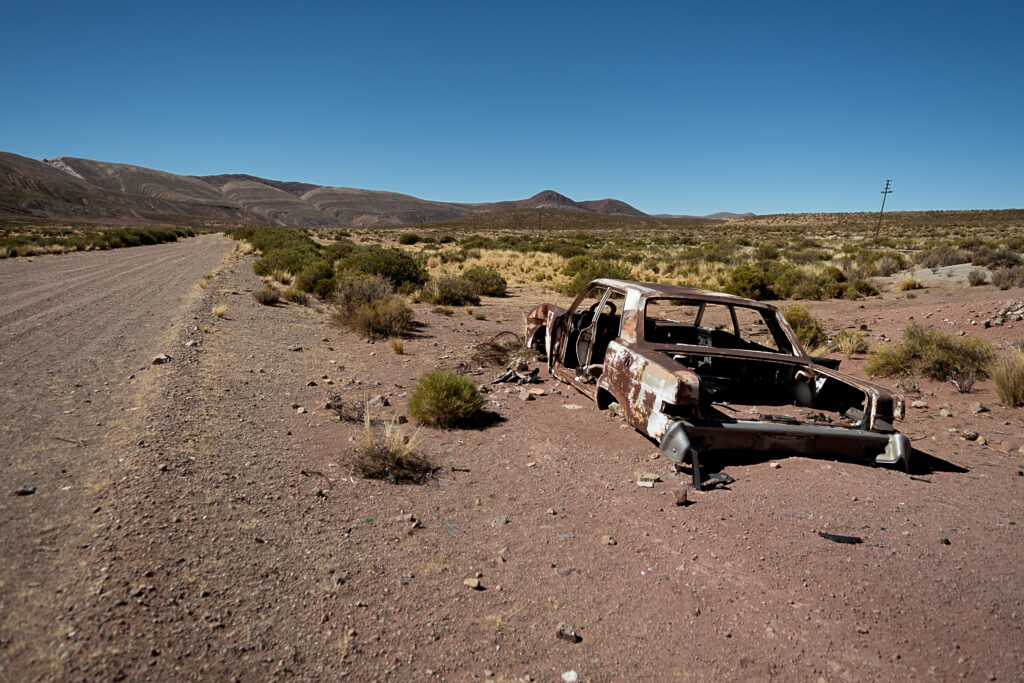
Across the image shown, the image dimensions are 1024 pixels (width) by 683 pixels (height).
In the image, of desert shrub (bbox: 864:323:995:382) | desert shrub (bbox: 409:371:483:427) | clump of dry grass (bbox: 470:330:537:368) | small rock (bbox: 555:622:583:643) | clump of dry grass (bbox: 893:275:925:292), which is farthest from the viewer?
clump of dry grass (bbox: 893:275:925:292)

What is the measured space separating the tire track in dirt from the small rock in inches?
84.1

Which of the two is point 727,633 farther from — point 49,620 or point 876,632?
point 49,620

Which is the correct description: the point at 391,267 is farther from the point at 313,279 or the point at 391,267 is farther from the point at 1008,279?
the point at 1008,279

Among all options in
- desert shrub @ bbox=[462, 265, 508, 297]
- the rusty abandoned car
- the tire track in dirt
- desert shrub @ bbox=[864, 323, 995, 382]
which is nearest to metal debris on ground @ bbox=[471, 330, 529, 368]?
the rusty abandoned car

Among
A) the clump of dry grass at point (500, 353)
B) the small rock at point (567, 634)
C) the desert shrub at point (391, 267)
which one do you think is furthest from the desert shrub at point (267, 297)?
the small rock at point (567, 634)

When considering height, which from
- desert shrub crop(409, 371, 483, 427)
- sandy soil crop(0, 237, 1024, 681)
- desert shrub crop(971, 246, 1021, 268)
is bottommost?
sandy soil crop(0, 237, 1024, 681)

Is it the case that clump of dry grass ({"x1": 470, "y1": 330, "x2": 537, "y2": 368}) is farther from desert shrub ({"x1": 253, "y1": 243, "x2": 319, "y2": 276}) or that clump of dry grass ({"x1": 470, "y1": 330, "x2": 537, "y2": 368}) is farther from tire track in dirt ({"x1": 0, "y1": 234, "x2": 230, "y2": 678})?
desert shrub ({"x1": 253, "y1": 243, "x2": 319, "y2": 276})

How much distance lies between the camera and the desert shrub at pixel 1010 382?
6160 millimetres

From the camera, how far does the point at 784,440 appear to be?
4.05 metres

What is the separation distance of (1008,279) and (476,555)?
1741 cm

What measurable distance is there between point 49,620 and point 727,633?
10.4ft

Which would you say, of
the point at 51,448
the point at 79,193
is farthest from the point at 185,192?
the point at 51,448

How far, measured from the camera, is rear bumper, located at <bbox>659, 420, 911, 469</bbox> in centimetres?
394

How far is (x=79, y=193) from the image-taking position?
11125 centimetres
